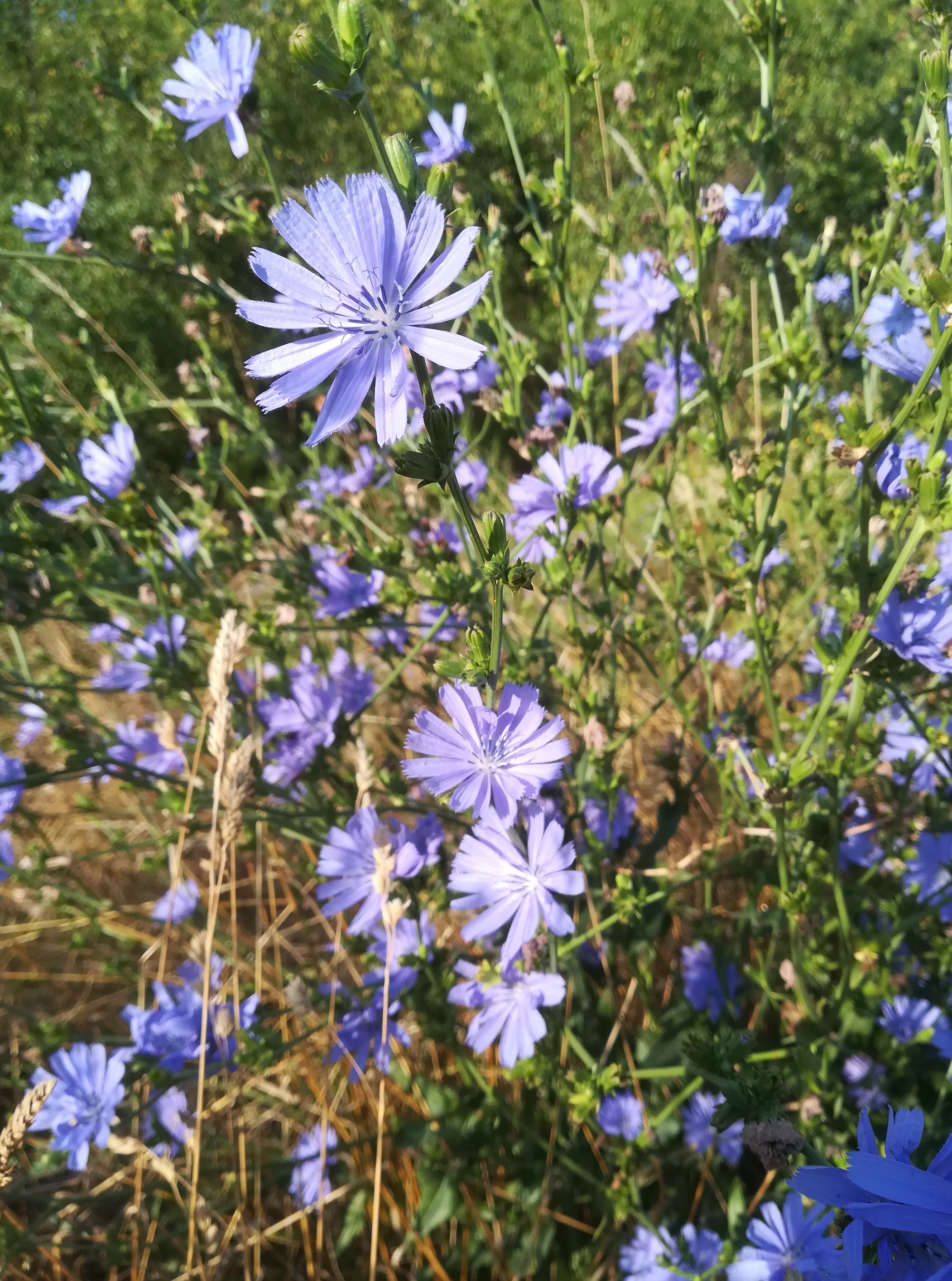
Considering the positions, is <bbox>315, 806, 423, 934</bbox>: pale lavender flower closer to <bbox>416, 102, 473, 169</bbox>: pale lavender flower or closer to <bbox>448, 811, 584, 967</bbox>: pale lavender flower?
<bbox>448, 811, 584, 967</bbox>: pale lavender flower

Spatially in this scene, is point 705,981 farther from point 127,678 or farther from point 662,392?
point 127,678

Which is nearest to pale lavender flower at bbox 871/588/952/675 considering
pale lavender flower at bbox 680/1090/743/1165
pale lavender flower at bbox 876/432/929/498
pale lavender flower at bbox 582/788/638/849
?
pale lavender flower at bbox 876/432/929/498

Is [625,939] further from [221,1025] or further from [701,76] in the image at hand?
[701,76]

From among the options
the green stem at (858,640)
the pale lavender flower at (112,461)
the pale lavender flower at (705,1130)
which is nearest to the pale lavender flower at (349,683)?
the pale lavender flower at (112,461)

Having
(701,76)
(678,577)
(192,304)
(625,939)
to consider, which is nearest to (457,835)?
(625,939)

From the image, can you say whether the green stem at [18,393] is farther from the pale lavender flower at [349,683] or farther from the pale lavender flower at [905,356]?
the pale lavender flower at [905,356]

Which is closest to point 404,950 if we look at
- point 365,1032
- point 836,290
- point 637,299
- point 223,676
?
point 365,1032

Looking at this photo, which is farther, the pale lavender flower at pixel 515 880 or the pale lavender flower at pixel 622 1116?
the pale lavender flower at pixel 622 1116
